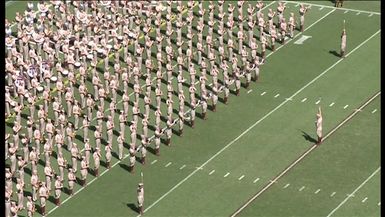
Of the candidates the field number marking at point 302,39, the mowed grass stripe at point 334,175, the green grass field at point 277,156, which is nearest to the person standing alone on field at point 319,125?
the mowed grass stripe at point 334,175

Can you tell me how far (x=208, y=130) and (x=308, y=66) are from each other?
1083 centimetres

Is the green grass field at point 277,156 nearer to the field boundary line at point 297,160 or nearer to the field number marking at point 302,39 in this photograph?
the field boundary line at point 297,160

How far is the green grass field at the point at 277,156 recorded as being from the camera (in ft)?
280

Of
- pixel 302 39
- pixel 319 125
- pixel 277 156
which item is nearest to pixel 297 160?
pixel 277 156

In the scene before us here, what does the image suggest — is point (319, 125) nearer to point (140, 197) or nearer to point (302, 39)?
point (140, 197)

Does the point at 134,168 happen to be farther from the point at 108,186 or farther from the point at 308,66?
the point at 308,66

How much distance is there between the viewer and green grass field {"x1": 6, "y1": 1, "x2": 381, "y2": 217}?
85.2m

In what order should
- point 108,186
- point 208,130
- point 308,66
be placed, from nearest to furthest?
point 108,186, point 208,130, point 308,66

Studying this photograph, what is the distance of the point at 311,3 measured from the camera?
111 m

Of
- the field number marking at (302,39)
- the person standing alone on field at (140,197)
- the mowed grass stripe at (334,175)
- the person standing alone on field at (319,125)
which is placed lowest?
the field number marking at (302,39)

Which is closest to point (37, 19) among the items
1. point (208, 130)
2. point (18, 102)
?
point (18, 102)

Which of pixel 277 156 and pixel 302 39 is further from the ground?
pixel 277 156

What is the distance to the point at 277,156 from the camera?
90.4 meters

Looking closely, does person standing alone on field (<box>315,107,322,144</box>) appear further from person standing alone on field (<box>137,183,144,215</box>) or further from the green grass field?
person standing alone on field (<box>137,183,144,215</box>)
